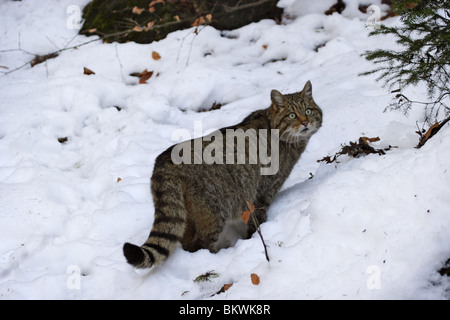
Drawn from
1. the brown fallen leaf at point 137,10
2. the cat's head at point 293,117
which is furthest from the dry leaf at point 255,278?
the brown fallen leaf at point 137,10

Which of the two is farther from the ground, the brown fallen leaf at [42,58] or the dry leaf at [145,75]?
the dry leaf at [145,75]

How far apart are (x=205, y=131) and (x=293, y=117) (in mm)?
1572

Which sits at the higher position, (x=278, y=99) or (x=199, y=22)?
(x=278, y=99)

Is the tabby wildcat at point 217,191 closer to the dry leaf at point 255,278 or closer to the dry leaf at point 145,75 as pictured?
the dry leaf at point 255,278

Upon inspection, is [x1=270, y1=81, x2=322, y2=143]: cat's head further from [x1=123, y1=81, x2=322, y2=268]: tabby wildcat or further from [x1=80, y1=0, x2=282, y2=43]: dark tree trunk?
[x1=80, y1=0, x2=282, y2=43]: dark tree trunk

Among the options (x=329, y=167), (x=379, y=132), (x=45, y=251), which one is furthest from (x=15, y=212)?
(x=379, y=132)

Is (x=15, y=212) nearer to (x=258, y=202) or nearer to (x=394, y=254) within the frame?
(x=258, y=202)

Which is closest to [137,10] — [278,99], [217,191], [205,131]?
[205,131]

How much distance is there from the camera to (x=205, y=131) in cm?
588

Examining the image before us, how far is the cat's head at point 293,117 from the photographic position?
460 centimetres

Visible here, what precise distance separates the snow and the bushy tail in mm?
155

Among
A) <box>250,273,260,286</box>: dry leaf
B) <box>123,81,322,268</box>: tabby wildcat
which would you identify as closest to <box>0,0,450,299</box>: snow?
<box>250,273,260,286</box>: dry leaf

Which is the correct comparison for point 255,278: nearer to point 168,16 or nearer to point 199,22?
point 199,22

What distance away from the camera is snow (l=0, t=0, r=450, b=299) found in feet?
9.52
